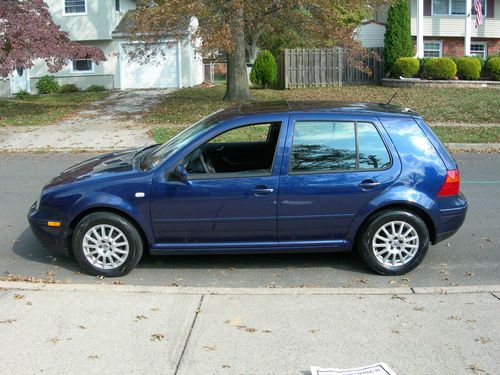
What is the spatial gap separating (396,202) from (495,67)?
23.3 meters

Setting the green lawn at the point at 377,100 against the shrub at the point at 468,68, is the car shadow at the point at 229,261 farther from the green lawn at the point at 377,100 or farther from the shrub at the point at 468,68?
the shrub at the point at 468,68

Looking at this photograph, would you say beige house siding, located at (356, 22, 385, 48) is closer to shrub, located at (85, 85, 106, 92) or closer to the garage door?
the garage door

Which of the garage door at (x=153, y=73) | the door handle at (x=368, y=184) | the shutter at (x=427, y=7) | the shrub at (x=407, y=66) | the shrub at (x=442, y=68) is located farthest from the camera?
the shutter at (x=427, y=7)

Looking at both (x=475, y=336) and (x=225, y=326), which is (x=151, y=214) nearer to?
(x=225, y=326)

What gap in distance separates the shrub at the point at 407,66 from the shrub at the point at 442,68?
1.87ft

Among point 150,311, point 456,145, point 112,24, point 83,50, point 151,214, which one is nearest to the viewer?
point 150,311

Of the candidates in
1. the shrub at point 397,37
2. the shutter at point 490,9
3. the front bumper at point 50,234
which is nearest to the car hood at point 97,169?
the front bumper at point 50,234

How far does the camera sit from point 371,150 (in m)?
5.85

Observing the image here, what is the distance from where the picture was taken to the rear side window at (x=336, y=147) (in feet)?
19.0

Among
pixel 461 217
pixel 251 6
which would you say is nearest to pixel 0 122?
pixel 251 6

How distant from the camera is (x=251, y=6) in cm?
1814

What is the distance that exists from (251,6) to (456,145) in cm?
754

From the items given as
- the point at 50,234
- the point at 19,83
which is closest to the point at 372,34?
the point at 19,83

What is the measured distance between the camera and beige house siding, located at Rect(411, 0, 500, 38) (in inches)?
1383
